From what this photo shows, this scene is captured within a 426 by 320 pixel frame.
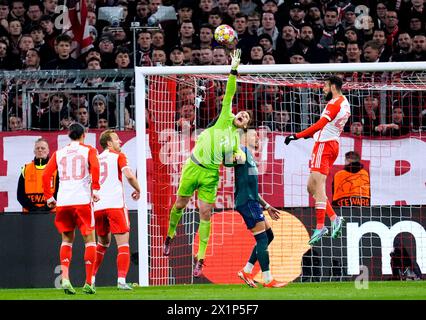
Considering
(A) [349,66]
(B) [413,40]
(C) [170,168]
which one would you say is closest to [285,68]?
(A) [349,66]

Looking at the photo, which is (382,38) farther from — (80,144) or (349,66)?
(80,144)

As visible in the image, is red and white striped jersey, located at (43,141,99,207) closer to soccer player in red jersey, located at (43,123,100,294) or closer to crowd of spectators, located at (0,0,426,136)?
soccer player in red jersey, located at (43,123,100,294)

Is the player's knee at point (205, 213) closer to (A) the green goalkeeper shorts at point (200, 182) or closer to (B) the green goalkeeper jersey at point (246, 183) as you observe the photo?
(A) the green goalkeeper shorts at point (200, 182)

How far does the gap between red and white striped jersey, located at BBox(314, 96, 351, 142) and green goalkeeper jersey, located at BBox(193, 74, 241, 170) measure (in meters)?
1.17

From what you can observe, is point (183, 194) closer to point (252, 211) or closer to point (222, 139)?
point (222, 139)

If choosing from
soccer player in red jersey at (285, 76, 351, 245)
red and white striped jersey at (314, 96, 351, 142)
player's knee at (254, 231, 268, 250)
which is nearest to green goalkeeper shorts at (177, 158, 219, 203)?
player's knee at (254, 231, 268, 250)

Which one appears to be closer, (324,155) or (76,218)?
(76,218)

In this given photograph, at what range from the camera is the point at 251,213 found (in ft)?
48.7

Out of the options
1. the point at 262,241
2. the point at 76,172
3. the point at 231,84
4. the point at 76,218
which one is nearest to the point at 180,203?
the point at 262,241

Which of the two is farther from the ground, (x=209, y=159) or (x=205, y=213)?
(x=209, y=159)

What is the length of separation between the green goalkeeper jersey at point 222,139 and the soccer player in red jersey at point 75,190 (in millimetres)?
2061

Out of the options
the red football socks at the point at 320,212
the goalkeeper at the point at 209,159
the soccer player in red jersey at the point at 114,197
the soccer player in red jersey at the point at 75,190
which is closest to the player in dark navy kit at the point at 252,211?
the goalkeeper at the point at 209,159

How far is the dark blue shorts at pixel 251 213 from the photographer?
584 inches

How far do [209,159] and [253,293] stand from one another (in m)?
2.42
